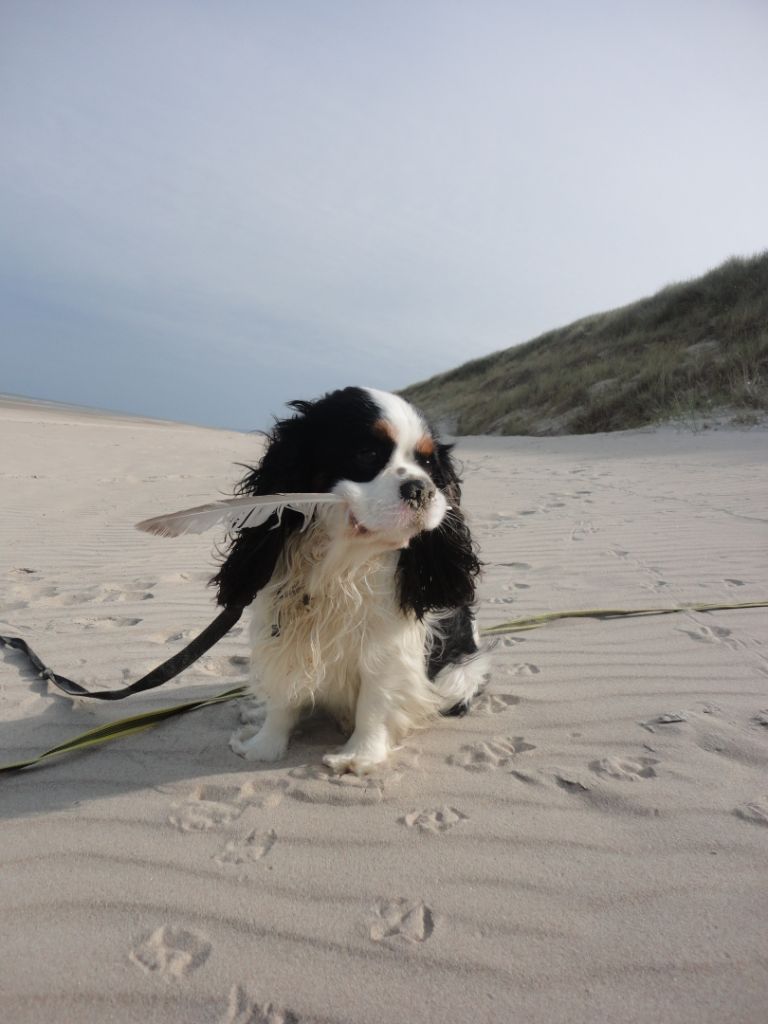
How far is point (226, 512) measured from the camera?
7.09 feet

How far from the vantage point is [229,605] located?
2.51 metres

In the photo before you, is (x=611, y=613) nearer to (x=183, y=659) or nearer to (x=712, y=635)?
(x=712, y=635)

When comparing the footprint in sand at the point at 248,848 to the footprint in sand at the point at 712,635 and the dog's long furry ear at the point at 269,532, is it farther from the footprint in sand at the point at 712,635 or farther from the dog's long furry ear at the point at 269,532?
the footprint in sand at the point at 712,635

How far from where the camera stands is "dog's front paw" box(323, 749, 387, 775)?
2.39 metres

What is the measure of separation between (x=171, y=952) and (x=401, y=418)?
1.60 metres

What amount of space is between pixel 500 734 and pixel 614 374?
1773cm

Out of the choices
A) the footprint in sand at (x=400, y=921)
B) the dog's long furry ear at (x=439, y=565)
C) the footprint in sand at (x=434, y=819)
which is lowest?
the footprint in sand at (x=400, y=921)

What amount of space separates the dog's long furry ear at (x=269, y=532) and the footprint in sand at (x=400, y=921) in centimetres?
110

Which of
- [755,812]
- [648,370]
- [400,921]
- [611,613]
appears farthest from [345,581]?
[648,370]

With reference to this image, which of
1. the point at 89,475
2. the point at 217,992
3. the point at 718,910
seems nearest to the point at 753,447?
the point at 89,475

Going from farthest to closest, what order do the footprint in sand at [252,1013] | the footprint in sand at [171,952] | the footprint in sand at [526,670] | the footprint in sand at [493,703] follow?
the footprint in sand at [526,670] → the footprint in sand at [493,703] → the footprint in sand at [171,952] → the footprint in sand at [252,1013]

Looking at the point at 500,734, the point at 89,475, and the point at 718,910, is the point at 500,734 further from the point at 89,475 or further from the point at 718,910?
the point at 89,475

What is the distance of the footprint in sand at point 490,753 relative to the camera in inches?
94.8

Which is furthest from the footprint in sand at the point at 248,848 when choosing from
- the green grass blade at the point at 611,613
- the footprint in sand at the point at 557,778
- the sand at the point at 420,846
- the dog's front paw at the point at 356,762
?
the green grass blade at the point at 611,613
